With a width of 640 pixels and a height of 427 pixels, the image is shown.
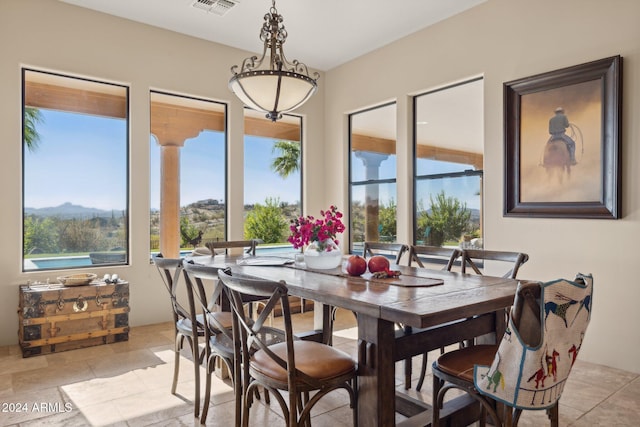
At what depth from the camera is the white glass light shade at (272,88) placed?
274 cm

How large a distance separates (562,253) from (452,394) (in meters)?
1.49

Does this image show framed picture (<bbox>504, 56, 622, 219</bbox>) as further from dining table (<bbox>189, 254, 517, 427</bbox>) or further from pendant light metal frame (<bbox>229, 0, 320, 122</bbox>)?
pendant light metal frame (<bbox>229, 0, 320, 122</bbox>)

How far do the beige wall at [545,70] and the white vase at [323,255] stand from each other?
1.83 metres

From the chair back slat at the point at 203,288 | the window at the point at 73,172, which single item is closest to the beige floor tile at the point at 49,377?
the window at the point at 73,172

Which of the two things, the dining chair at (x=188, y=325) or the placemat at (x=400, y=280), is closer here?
the placemat at (x=400, y=280)

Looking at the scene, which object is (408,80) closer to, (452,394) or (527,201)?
(527,201)

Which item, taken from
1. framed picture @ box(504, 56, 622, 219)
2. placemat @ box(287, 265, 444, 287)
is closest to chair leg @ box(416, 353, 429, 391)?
placemat @ box(287, 265, 444, 287)

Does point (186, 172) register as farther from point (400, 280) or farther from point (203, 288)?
point (400, 280)

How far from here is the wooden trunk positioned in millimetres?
3400

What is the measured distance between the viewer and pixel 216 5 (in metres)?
3.94

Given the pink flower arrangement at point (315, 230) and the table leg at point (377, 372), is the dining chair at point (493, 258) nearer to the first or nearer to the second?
the table leg at point (377, 372)

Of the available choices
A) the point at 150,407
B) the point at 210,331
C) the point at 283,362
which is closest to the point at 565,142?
the point at 283,362

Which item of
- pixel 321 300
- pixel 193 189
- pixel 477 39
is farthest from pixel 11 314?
pixel 477 39

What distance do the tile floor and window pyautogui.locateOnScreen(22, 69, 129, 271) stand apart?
99 cm
